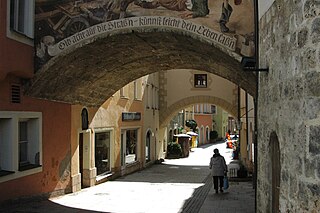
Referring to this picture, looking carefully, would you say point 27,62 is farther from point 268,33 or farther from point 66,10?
point 268,33

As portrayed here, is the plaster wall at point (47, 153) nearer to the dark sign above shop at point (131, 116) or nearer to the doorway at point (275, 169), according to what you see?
the doorway at point (275, 169)

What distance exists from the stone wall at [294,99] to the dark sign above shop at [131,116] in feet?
46.8

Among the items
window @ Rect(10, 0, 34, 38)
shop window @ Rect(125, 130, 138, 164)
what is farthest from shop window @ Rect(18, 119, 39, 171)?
shop window @ Rect(125, 130, 138, 164)

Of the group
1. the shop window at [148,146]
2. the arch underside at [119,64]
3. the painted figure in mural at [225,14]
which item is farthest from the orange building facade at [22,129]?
the shop window at [148,146]

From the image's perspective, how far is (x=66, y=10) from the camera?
10.5 meters

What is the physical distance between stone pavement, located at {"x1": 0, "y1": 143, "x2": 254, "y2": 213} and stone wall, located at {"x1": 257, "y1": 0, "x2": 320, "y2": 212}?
5.57 meters

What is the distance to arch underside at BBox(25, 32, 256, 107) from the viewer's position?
415 inches

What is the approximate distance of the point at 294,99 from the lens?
4.79 meters

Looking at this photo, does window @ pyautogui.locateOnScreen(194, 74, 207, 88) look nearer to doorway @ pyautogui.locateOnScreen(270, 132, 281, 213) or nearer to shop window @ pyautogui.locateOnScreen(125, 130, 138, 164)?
shop window @ pyautogui.locateOnScreen(125, 130, 138, 164)

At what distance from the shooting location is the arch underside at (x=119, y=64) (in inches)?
415

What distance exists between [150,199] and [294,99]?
911 cm

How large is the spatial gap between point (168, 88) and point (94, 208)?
18117 mm

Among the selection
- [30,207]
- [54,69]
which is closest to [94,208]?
[30,207]

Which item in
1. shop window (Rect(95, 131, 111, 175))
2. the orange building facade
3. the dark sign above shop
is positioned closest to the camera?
the orange building facade
